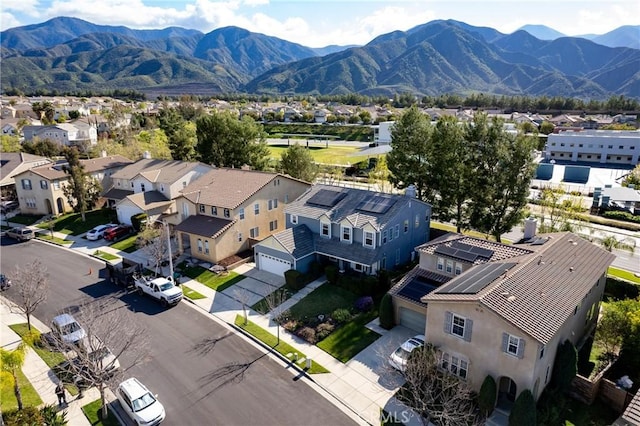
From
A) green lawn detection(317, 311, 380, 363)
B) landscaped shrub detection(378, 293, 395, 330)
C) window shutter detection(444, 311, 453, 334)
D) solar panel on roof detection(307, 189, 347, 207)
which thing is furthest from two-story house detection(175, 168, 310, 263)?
window shutter detection(444, 311, 453, 334)

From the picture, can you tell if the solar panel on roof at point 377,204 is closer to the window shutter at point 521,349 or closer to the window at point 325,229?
the window at point 325,229

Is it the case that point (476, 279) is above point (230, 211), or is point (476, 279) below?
above

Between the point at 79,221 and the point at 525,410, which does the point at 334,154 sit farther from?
the point at 525,410

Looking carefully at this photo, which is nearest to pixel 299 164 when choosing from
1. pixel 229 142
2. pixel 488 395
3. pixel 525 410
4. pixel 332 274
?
pixel 229 142

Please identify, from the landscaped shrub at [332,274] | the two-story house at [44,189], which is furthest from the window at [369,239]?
the two-story house at [44,189]

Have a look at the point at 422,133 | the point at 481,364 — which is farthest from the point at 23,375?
the point at 422,133

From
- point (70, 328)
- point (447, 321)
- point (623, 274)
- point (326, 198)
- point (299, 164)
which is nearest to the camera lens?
point (447, 321)
